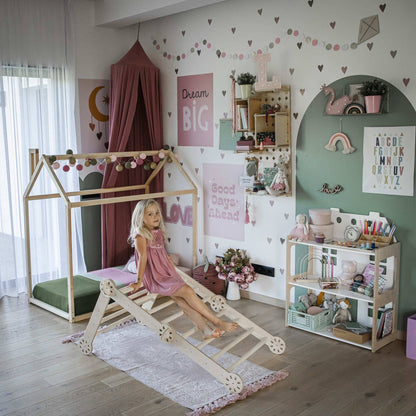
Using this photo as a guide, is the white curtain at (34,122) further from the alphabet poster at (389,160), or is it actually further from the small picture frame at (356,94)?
the alphabet poster at (389,160)

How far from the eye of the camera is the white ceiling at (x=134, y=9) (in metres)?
4.49

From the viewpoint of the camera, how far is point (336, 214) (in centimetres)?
409

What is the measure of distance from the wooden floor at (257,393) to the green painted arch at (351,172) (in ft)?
2.05

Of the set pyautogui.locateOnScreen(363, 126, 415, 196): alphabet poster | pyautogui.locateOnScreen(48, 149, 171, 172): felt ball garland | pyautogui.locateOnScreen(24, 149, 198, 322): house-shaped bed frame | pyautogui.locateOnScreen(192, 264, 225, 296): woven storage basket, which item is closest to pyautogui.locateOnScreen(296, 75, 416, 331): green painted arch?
pyautogui.locateOnScreen(363, 126, 415, 196): alphabet poster

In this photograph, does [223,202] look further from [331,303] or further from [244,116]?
[331,303]

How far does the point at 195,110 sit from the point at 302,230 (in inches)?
65.1

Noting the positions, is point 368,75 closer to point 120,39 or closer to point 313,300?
point 313,300

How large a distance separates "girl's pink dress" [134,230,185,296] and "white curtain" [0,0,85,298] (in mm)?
1810

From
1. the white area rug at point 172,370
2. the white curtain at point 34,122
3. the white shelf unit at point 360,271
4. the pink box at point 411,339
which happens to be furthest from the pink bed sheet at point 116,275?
the pink box at point 411,339

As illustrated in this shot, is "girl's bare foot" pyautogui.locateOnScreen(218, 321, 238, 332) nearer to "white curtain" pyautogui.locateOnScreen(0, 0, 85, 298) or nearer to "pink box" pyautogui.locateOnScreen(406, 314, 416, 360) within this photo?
"pink box" pyautogui.locateOnScreen(406, 314, 416, 360)

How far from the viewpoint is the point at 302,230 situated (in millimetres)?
4051

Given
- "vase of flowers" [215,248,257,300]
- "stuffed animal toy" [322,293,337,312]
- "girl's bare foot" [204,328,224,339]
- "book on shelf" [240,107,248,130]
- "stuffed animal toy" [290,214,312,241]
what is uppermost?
"book on shelf" [240,107,248,130]

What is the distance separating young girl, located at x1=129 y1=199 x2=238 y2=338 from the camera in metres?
3.43

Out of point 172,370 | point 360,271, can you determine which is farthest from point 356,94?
point 172,370
